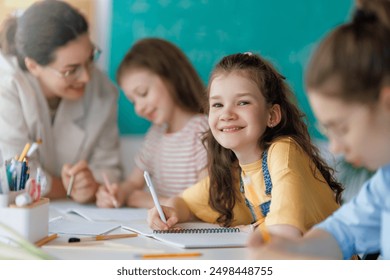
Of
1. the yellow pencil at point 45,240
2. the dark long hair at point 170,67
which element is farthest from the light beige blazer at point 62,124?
the yellow pencil at point 45,240

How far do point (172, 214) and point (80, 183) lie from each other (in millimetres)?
327

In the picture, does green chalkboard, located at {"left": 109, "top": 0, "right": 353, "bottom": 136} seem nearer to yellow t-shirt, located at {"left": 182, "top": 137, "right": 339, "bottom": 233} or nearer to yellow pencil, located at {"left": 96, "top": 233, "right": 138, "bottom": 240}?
yellow t-shirt, located at {"left": 182, "top": 137, "right": 339, "bottom": 233}

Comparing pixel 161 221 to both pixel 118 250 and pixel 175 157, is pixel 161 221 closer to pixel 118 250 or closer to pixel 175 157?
pixel 118 250

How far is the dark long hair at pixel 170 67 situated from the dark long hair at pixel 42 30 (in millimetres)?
119

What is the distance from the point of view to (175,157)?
4.26ft

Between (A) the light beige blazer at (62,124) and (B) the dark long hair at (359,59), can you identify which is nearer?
(B) the dark long hair at (359,59)

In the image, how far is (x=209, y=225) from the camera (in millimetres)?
957

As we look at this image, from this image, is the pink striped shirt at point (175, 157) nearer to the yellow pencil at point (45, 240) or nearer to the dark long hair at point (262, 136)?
the dark long hair at point (262, 136)

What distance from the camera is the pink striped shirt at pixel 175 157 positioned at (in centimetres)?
126

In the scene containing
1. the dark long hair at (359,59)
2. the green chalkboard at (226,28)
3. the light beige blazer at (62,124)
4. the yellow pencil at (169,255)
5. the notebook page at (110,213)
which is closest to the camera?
the dark long hair at (359,59)

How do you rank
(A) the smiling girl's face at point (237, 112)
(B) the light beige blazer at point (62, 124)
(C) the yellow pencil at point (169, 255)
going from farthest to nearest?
(B) the light beige blazer at point (62, 124)
(A) the smiling girl's face at point (237, 112)
(C) the yellow pencil at point (169, 255)

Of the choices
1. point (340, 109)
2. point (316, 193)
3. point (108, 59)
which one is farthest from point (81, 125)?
point (340, 109)

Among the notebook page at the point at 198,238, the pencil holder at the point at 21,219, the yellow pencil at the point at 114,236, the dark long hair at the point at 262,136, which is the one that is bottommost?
the yellow pencil at the point at 114,236

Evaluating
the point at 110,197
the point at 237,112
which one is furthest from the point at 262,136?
the point at 110,197
